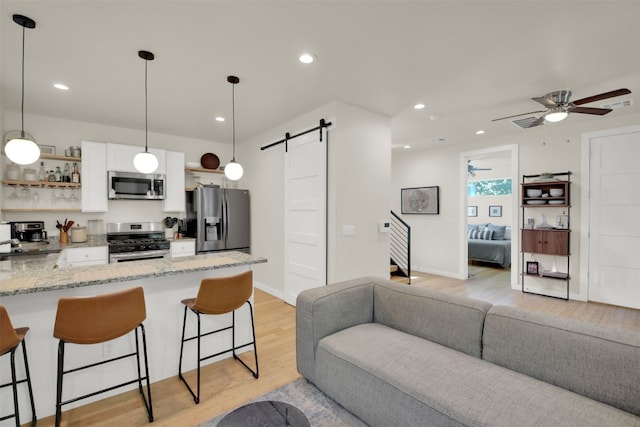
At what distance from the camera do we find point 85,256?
3.72 meters

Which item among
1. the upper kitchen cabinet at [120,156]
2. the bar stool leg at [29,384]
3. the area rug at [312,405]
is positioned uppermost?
the upper kitchen cabinet at [120,156]

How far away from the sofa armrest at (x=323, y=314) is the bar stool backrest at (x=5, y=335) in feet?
5.28

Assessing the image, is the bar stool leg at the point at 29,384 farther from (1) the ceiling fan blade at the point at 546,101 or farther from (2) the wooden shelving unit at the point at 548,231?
(2) the wooden shelving unit at the point at 548,231

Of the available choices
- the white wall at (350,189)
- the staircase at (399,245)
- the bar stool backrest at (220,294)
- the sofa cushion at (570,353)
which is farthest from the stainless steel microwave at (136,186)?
the sofa cushion at (570,353)

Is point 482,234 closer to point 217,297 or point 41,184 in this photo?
point 217,297

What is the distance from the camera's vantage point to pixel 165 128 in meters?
4.74

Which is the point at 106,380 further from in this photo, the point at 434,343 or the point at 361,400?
the point at 434,343

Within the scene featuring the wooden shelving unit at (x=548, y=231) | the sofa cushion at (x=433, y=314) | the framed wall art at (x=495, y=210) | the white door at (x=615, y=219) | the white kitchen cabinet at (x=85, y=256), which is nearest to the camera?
the sofa cushion at (x=433, y=314)

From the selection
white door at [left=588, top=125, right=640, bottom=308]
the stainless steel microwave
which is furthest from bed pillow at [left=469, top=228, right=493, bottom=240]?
the stainless steel microwave

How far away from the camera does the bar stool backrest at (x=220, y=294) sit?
6.99 feet

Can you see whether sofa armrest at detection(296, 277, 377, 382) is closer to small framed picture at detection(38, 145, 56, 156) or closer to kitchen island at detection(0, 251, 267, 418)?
kitchen island at detection(0, 251, 267, 418)

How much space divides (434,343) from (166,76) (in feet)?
11.0

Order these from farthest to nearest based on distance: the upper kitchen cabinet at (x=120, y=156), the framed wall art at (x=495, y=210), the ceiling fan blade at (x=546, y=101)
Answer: the framed wall art at (x=495, y=210) → the upper kitchen cabinet at (x=120, y=156) → the ceiling fan blade at (x=546, y=101)

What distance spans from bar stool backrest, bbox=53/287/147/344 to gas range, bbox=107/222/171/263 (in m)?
2.53
